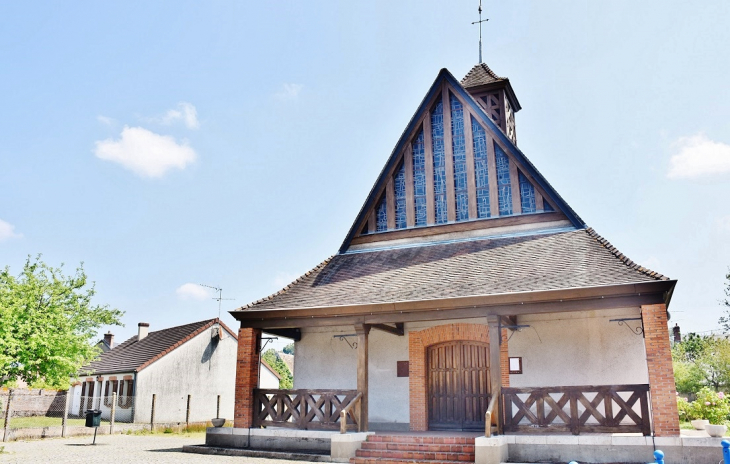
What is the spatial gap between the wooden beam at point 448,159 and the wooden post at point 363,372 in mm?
4389

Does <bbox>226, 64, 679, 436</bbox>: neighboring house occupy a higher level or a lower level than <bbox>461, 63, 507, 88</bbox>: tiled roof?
lower

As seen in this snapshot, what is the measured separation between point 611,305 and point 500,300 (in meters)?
1.95

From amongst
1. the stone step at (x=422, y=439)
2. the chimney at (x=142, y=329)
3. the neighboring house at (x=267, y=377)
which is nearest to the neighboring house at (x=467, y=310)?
the stone step at (x=422, y=439)

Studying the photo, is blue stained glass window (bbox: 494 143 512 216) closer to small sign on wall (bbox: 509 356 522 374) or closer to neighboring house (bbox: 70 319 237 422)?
small sign on wall (bbox: 509 356 522 374)

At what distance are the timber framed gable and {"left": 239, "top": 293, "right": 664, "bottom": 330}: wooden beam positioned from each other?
140 inches

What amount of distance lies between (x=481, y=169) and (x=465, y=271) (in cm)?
347

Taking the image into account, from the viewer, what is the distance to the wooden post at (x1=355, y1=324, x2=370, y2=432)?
1232 cm

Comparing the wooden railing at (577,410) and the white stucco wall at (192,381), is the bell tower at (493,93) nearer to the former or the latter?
the wooden railing at (577,410)

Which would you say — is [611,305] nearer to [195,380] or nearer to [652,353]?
[652,353]

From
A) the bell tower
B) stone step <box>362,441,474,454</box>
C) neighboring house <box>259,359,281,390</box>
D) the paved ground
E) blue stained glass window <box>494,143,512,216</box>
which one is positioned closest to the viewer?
stone step <box>362,441,474,454</box>

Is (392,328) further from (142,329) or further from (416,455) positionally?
(142,329)

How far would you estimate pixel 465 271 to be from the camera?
43.5 ft

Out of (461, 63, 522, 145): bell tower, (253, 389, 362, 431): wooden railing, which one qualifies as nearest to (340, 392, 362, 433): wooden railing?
(253, 389, 362, 431): wooden railing

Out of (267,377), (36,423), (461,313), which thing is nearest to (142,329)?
(267,377)
